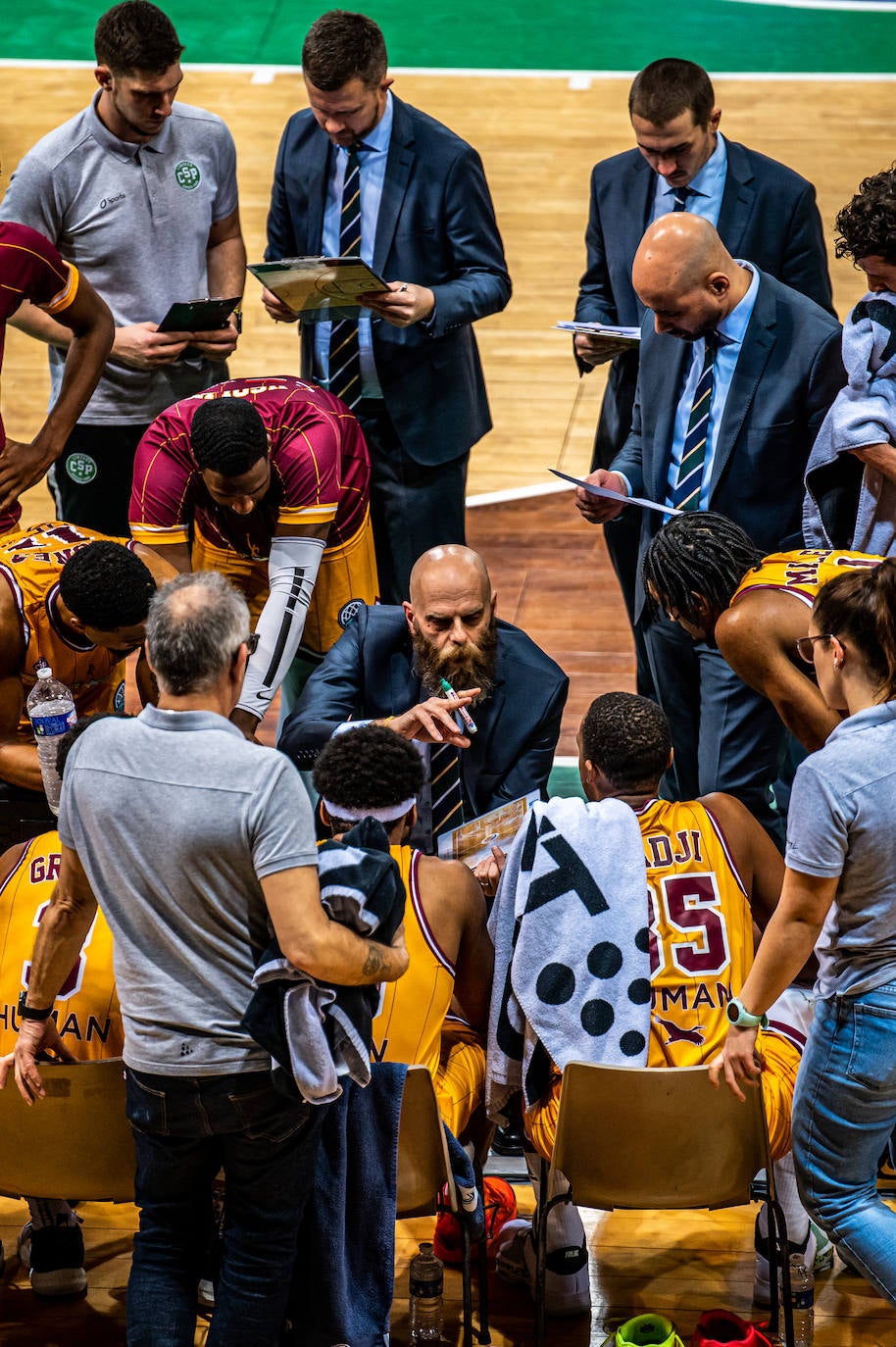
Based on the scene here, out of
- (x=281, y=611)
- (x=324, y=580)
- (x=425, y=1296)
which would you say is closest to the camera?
(x=425, y=1296)

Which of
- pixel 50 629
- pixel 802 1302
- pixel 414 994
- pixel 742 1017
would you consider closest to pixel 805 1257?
pixel 802 1302

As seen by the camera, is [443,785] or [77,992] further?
[443,785]

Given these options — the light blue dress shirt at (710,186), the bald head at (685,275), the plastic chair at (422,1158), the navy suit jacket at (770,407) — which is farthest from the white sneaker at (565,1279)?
the light blue dress shirt at (710,186)

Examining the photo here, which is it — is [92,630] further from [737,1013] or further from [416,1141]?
[737,1013]

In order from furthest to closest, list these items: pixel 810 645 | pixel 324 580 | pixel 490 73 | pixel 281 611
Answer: pixel 490 73
pixel 324 580
pixel 281 611
pixel 810 645

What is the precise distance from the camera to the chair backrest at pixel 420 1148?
280cm

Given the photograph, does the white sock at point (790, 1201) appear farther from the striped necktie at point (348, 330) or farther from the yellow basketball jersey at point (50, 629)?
the striped necktie at point (348, 330)

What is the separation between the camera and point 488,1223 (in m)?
3.44

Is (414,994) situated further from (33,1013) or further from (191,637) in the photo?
(191,637)

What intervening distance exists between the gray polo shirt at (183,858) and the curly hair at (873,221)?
189 centimetres

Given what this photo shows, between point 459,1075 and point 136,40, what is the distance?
305cm

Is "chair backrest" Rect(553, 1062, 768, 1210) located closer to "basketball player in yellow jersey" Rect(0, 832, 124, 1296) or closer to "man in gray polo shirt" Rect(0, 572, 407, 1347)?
"man in gray polo shirt" Rect(0, 572, 407, 1347)

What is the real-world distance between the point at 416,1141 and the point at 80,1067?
0.60 metres

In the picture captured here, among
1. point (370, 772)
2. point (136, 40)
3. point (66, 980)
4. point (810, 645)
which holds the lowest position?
point (66, 980)
